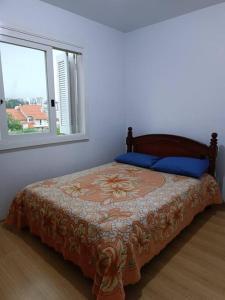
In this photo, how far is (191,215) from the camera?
2.26m

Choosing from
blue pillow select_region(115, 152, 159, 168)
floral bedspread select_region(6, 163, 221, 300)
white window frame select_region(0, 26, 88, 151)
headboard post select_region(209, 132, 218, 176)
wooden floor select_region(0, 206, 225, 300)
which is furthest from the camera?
blue pillow select_region(115, 152, 159, 168)

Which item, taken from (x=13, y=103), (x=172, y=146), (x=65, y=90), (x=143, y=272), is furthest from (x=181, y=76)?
(x=143, y=272)

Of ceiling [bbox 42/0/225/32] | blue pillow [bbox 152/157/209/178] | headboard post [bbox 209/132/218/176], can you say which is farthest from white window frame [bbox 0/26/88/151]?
headboard post [bbox 209/132/218/176]

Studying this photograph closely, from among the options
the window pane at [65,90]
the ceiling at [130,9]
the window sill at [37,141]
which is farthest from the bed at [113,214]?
the ceiling at [130,9]

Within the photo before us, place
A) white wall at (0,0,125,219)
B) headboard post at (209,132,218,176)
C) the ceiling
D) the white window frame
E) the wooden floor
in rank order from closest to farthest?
the wooden floor
the white window frame
white wall at (0,0,125,219)
the ceiling
headboard post at (209,132,218,176)

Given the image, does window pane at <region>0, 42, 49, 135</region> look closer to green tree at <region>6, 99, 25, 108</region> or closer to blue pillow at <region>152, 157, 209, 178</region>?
green tree at <region>6, 99, 25, 108</region>

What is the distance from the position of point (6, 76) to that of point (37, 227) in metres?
1.67

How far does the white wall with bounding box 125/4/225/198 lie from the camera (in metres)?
2.71

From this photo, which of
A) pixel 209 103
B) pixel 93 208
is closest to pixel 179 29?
pixel 209 103

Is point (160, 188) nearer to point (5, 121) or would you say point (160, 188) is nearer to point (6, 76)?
point (5, 121)

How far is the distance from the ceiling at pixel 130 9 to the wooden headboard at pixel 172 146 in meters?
1.59

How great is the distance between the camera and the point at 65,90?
10.0 feet

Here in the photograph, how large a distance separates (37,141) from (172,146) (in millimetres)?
1870

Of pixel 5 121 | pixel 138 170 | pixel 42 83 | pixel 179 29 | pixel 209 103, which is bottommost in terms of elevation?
pixel 138 170
